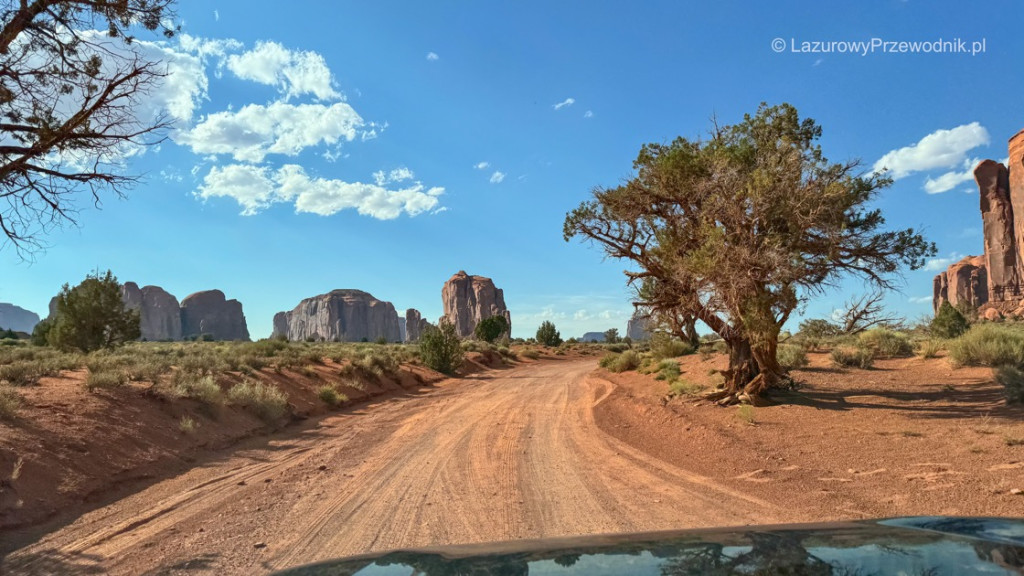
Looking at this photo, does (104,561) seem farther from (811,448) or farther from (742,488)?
(811,448)

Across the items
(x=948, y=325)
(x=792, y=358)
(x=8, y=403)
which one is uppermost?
(x=948, y=325)

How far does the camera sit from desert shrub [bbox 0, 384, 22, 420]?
8766 mm

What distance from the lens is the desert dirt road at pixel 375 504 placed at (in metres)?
5.25

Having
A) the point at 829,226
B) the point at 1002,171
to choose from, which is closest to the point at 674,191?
the point at 829,226

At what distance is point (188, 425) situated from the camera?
11.1 m

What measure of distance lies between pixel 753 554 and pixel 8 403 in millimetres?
10999

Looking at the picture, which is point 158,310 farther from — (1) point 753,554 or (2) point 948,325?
(1) point 753,554

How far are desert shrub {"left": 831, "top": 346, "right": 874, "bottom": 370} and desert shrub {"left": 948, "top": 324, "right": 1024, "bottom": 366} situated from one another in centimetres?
228

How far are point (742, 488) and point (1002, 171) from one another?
98059 mm

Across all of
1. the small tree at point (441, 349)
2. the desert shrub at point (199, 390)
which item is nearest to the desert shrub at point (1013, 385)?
the desert shrub at point (199, 390)

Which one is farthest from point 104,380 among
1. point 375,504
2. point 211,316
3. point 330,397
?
point 211,316

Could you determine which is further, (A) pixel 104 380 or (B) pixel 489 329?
(B) pixel 489 329

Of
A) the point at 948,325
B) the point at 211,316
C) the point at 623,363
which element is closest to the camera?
the point at 948,325

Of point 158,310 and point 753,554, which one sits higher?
point 158,310
